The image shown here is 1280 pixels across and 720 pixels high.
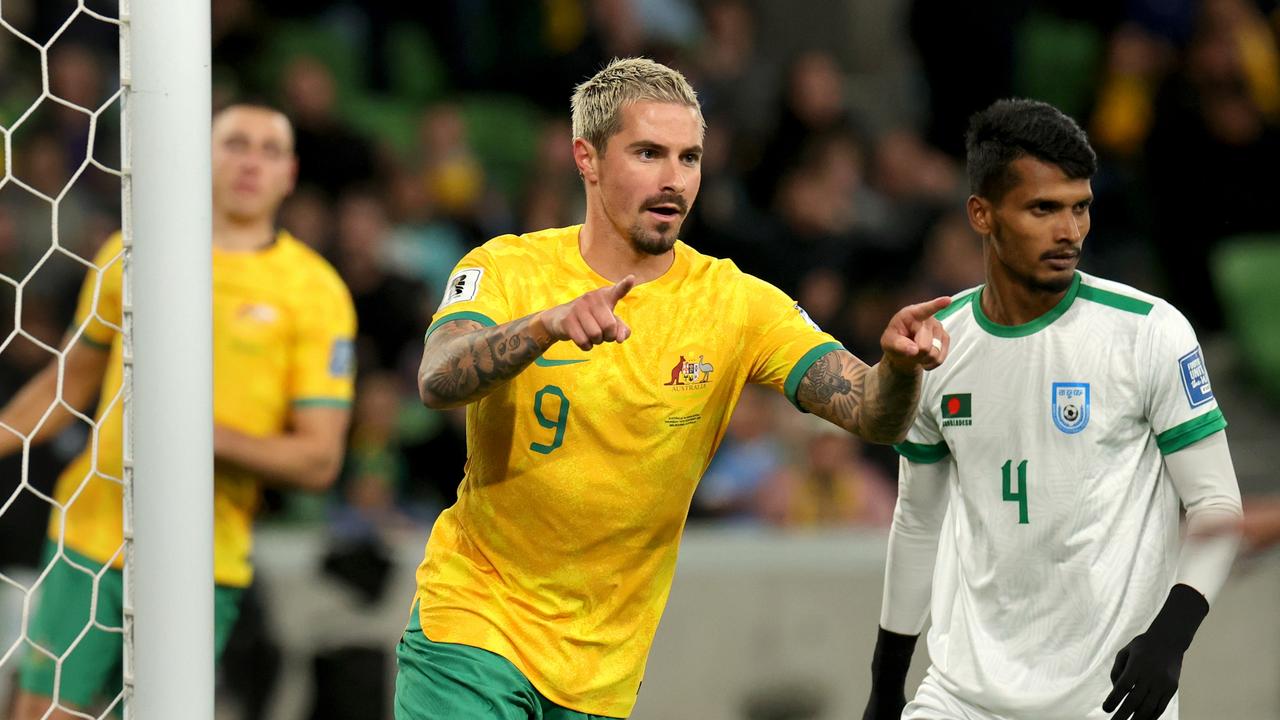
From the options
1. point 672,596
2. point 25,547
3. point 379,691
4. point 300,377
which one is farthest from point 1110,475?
point 25,547

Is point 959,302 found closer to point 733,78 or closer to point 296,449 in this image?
point 296,449

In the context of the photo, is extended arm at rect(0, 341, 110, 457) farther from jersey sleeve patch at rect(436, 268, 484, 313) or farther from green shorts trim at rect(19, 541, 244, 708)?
jersey sleeve patch at rect(436, 268, 484, 313)

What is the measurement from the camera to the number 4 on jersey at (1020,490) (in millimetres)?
3822

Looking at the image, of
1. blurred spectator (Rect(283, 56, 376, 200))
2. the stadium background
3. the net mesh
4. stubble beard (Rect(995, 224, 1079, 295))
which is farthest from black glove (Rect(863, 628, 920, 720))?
blurred spectator (Rect(283, 56, 376, 200))

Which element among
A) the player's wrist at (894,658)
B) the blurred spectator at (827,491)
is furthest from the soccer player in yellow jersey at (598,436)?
the blurred spectator at (827,491)

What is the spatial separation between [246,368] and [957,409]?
2.17 meters

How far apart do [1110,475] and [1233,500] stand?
27 cm

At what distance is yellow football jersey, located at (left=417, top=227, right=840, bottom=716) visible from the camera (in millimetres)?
3645

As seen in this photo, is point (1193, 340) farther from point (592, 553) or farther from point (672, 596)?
point (672, 596)

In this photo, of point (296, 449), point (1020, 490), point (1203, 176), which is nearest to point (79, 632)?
point (296, 449)

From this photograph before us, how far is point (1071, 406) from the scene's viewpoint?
380 centimetres

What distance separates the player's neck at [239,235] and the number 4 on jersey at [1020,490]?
246 cm

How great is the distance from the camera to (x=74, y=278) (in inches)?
312

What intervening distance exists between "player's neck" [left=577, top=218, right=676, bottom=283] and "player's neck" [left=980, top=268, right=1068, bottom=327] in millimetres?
733
